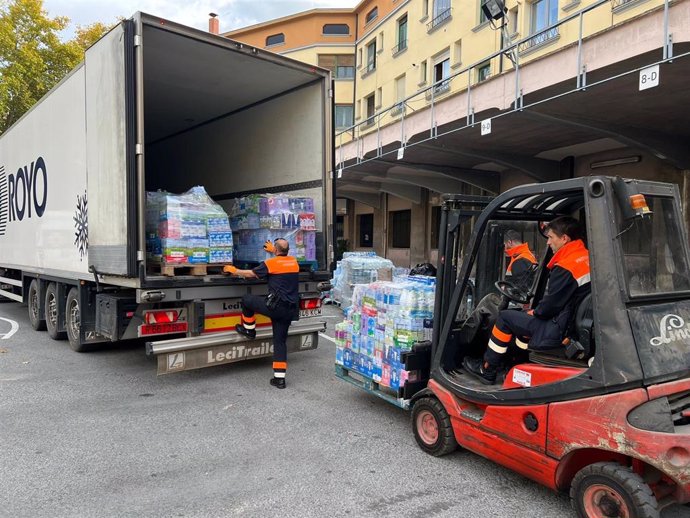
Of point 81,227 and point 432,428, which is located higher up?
point 81,227

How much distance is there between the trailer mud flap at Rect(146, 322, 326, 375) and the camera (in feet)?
17.1

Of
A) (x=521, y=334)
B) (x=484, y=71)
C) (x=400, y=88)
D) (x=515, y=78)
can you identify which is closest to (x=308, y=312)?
(x=521, y=334)

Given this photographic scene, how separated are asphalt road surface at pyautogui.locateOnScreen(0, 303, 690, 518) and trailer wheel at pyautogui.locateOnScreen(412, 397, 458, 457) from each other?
3.6 inches

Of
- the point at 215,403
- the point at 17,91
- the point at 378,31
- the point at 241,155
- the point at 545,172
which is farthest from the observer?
the point at 378,31

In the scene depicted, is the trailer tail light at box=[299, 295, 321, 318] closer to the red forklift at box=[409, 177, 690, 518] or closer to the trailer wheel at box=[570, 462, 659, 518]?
the red forklift at box=[409, 177, 690, 518]

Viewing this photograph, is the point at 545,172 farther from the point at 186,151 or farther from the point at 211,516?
the point at 211,516

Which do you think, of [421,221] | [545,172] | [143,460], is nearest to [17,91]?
[421,221]

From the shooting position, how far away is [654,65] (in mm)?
6922

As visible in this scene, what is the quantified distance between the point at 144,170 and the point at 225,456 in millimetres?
2884

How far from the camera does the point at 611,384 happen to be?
2.70 m

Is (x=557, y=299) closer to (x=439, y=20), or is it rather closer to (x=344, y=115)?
(x=439, y=20)

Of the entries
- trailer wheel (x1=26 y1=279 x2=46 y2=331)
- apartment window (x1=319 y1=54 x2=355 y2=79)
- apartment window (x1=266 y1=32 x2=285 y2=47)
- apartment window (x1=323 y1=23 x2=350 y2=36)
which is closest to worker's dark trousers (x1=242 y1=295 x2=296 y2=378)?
trailer wheel (x1=26 y1=279 x2=46 y2=331)

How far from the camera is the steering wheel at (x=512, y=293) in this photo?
3531mm

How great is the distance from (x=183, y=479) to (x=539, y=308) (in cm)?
260
